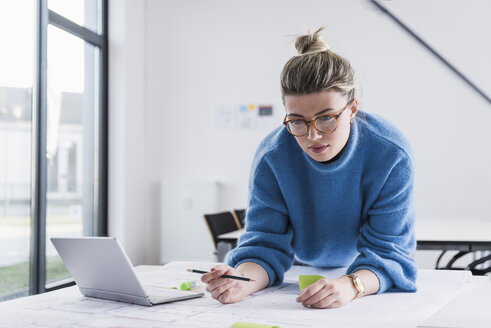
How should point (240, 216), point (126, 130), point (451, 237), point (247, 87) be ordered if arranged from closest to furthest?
point (451, 237)
point (240, 216)
point (126, 130)
point (247, 87)

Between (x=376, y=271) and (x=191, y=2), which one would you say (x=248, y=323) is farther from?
(x=191, y=2)

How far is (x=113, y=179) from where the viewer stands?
15.0ft

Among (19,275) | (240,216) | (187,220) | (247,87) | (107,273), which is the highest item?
(247,87)

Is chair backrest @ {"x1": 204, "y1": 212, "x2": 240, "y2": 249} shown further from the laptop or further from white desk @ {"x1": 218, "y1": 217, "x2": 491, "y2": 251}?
the laptop

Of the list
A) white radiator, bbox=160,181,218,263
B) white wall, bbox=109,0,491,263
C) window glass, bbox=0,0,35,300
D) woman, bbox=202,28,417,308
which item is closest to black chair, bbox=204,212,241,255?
woman, bbox=202,28,417,308

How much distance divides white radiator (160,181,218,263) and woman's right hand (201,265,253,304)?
3.45 meters

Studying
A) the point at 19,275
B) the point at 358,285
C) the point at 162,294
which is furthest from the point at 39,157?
the point at 358,285

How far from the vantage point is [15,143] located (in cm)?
330

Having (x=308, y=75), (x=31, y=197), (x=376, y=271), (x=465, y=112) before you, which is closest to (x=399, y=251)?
(x=376, y=271)

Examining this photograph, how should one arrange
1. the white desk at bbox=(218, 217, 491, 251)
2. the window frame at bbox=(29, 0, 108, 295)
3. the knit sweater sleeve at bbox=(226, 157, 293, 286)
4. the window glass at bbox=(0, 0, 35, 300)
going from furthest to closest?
1. the window frame at bbox=(29, 0, 108, 295)
2. the window glass at bbox=(0, 0, 35, 300)
3. the white desk at bbox=(218, 217, 491, 251)
4. the knit sweater sleeve at bbox=(226, 157, 293, 286)

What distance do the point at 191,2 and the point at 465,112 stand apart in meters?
2.67

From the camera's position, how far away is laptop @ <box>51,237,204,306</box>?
3.41 ft

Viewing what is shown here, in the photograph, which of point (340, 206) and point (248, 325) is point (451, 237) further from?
point (248, 325)

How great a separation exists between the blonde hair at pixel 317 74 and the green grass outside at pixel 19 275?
8.61ft
